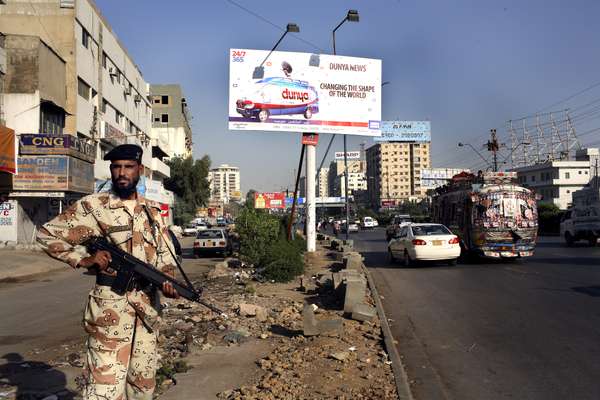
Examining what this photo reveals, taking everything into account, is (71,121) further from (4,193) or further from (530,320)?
(530,320)

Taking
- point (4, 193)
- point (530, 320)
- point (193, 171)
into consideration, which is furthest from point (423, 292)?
point (193, 171)

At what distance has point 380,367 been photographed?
6047 millimetres

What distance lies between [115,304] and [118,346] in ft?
0.88

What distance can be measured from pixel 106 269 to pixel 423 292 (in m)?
9.92

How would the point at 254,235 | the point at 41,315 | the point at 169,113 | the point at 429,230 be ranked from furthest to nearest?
the point at 169,113 → the point at 429,230 → the point at 254,235 → the point at 41,315

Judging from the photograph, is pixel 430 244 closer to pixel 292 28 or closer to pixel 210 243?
pixel 292 28

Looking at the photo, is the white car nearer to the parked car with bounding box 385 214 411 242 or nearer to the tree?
the parked car with bounding box 385 214 411 242

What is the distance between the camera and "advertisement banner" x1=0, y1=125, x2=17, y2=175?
2294 centimetres

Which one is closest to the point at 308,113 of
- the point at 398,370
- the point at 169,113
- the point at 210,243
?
the point at 210,243

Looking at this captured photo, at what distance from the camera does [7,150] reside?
23500mm

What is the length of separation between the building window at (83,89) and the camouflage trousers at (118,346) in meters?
32.1

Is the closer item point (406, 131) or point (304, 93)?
point (304, 93)

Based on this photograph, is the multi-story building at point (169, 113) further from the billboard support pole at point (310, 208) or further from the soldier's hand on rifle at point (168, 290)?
the soldier's hand on rifle at point (168, 290)

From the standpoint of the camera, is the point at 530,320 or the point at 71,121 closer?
the point at 530,320
